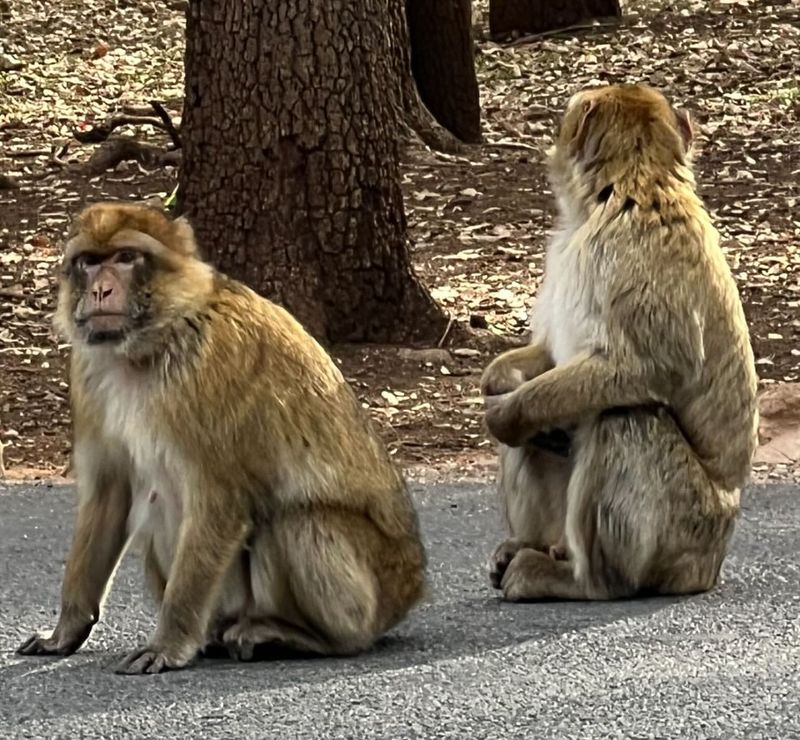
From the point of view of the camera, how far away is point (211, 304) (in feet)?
16.4

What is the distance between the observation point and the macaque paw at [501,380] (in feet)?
19.8

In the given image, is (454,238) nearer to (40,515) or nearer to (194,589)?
(40,515)

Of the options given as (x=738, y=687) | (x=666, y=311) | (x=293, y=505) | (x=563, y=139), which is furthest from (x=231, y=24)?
(x=738, y=687)

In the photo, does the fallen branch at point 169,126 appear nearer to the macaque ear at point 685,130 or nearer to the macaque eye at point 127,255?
the macaque ear at point 685,130

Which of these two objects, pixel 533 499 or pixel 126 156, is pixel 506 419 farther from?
pixel 126 156

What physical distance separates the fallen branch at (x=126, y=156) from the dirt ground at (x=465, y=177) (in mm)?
94

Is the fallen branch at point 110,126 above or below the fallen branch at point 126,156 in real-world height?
above

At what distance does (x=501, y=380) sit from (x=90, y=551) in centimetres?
155

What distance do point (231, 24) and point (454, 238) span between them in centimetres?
291

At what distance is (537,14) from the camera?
1733 centimetres

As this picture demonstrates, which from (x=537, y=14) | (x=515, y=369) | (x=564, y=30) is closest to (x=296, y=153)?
(x=515, y=369)

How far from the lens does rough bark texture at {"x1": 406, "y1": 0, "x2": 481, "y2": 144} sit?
1404 centimetres

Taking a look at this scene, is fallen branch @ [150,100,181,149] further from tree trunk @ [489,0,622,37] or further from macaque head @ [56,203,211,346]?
macaque head @ [56,203,211,346]

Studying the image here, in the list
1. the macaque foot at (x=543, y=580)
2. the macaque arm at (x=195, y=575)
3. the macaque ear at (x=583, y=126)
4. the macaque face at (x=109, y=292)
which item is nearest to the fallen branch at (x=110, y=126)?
the macaque ear at (x=583, y=126)
